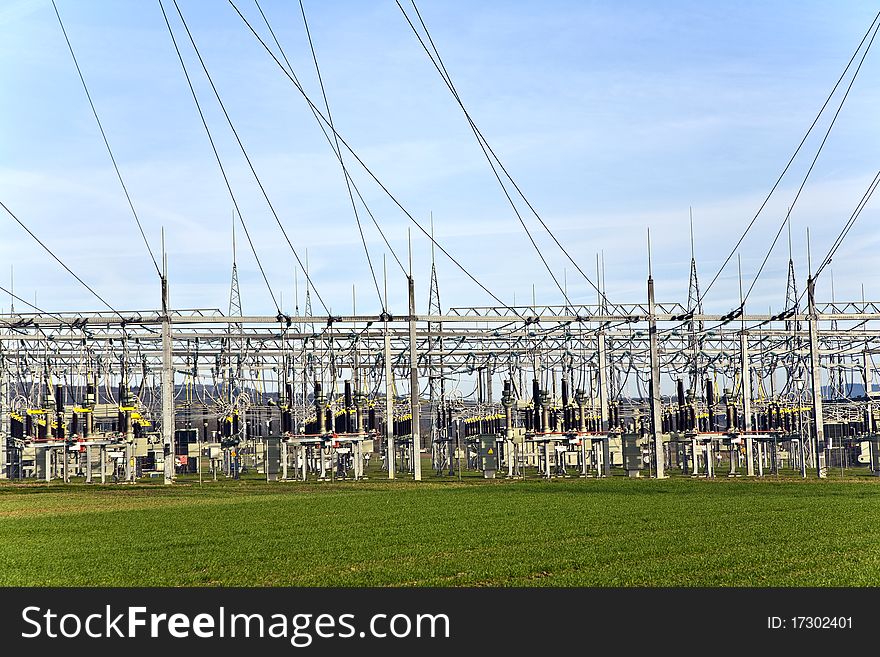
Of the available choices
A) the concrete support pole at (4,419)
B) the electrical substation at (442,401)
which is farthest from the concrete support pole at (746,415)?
the concrete support pole at (4,419)

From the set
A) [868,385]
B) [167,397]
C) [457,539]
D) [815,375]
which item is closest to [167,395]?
[167,397]

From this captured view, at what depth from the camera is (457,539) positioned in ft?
51.5

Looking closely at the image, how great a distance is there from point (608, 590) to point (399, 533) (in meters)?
6.48

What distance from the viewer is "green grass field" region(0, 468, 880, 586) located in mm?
11992

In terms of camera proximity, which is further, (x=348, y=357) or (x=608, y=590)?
Result: (x=348, y=357)

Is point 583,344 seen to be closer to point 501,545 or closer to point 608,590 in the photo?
point 501,545

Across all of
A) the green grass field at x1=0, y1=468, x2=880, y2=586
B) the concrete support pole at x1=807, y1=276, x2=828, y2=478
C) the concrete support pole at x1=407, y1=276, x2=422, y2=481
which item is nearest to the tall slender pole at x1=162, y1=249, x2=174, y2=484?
the concrete support pole at x1=407, y1=276, x2=422, y2=481

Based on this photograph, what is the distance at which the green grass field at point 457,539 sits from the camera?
11992 millimetres

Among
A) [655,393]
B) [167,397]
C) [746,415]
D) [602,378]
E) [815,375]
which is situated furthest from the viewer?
[602,378]

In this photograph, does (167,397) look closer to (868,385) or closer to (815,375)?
(815,375)

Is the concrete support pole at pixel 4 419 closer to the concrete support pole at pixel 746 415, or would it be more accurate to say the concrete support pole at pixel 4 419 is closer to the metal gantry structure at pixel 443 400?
the metal gantry structure at pixel 443 400

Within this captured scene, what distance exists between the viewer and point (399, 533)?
16.7 metres

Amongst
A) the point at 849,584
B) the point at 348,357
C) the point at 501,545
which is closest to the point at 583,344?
the point at 348,357

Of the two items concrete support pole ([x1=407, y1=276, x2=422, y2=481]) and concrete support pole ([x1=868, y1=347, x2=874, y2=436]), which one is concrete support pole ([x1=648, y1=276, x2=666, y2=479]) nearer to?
concrete support pole ([x1=407, y1=276, x2=422, y2=481])
